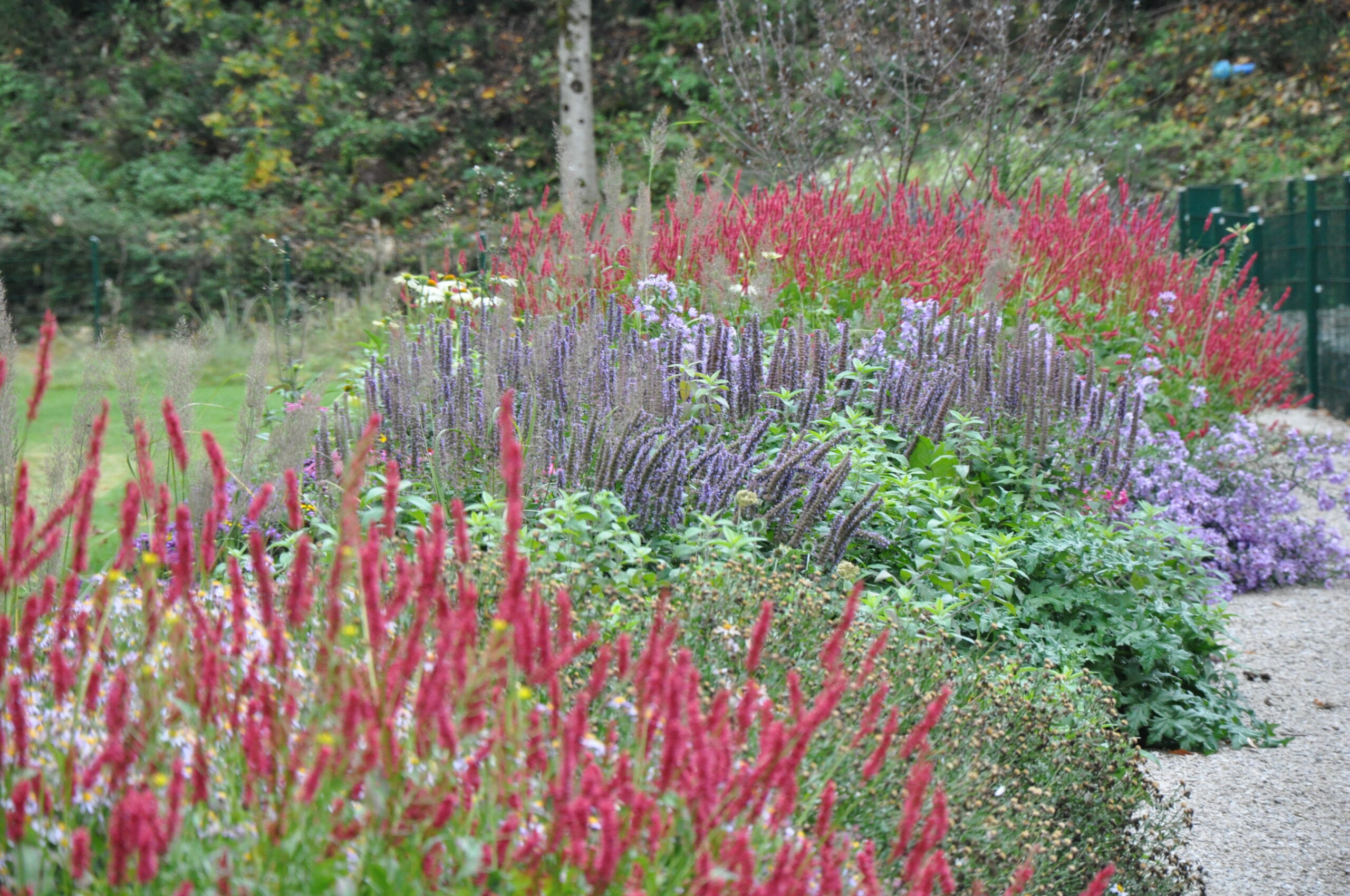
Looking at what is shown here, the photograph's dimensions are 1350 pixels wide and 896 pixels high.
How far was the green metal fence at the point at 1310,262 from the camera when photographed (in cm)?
973

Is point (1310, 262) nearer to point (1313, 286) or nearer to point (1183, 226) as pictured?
point (1313, 286)

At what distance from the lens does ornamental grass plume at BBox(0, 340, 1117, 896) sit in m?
1.45

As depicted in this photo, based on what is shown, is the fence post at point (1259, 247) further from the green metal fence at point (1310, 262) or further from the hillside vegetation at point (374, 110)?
the hillside vegetation at point (374, 110)

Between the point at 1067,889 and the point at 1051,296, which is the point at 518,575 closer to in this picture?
the point at 1067,889

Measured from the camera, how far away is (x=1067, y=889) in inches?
109

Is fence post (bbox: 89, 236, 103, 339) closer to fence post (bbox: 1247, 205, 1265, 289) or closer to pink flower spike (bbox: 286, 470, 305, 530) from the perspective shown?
fence post (bbox: 1247, 205, 1265, 289)

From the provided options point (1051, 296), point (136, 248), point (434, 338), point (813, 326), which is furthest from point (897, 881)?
point (136, 248)

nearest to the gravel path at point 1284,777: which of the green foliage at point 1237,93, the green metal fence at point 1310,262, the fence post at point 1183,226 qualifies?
the green metal fence at point 1310,262

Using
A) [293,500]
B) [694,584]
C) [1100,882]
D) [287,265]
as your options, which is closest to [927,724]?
[1100,882]

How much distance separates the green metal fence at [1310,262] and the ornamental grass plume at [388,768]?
8549 mm

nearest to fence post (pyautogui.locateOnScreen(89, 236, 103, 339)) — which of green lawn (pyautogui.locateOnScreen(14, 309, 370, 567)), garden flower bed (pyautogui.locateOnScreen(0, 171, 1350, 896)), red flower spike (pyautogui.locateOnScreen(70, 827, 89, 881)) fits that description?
green lawn (pyautogui.locateOnScreen(14, 309, 370, 567))

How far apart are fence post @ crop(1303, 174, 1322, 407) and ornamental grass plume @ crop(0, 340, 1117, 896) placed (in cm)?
966

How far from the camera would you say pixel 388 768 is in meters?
1.51

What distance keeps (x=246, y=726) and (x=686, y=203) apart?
15.2 ft
